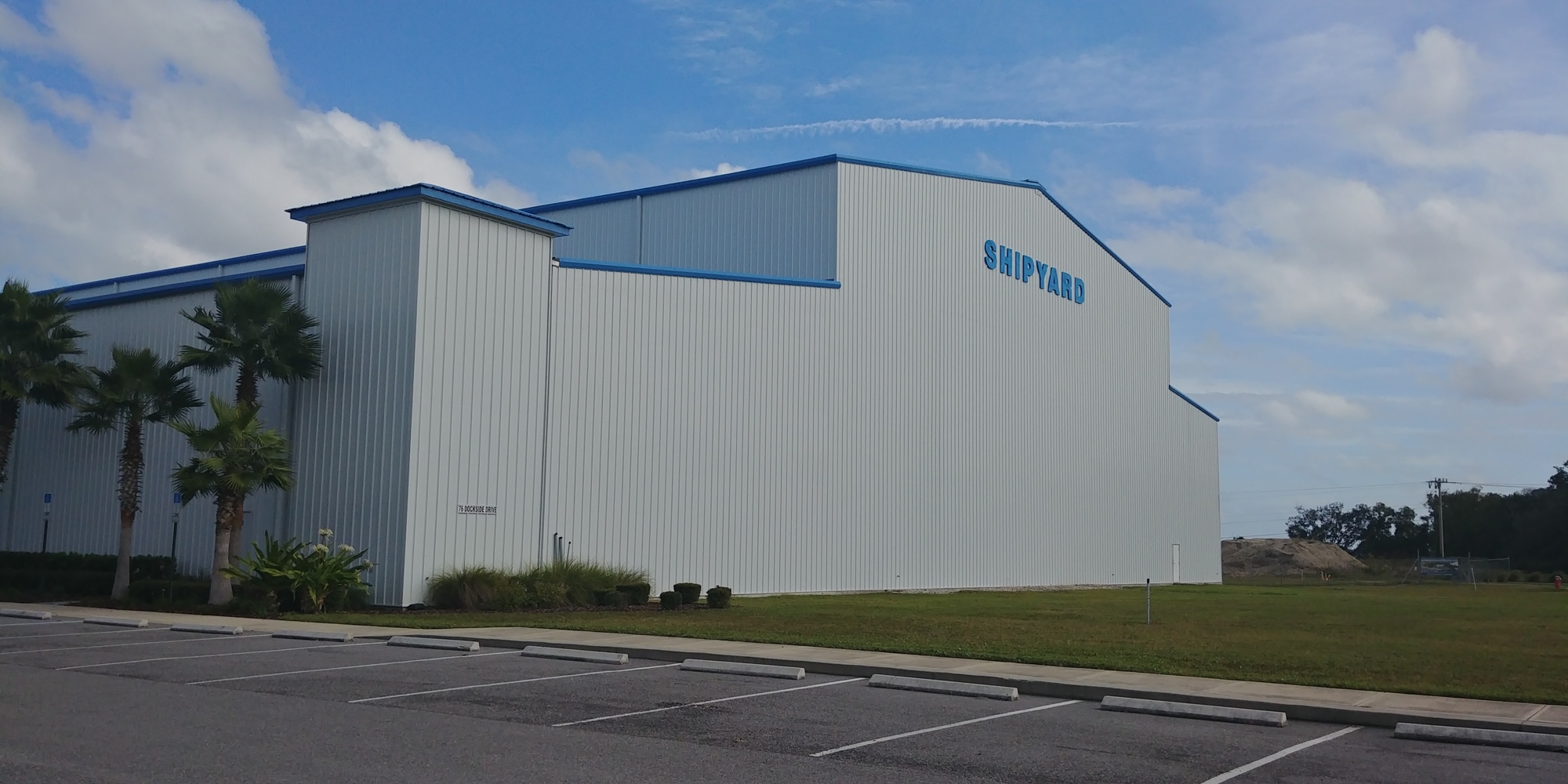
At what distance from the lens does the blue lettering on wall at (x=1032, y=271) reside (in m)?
49.1

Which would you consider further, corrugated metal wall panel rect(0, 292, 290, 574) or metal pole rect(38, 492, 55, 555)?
metal pole rect(38, 492, 55, 555)

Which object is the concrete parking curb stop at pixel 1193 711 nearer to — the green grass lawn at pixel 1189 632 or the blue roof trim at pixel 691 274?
the green grass lawn at pixel 1189 632

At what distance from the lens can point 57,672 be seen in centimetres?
1617

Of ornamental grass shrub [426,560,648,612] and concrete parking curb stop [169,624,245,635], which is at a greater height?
ornamental grass shrub [426,560,648,612]

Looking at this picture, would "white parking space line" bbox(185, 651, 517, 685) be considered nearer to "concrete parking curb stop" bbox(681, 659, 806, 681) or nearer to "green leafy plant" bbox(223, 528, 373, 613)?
"concrete parking curb stop" bbox(681, 659, 806, 681)

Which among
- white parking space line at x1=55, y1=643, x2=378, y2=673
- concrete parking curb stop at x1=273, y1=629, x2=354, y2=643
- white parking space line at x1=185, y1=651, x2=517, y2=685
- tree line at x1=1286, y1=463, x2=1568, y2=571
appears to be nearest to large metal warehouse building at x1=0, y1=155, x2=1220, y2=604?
concrete parking curb stop at x1=273, y1=629, x2=354, y2=643

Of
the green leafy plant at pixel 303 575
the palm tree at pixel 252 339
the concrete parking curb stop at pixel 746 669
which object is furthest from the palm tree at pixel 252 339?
the concrete parking curb stop at pixel 746 669

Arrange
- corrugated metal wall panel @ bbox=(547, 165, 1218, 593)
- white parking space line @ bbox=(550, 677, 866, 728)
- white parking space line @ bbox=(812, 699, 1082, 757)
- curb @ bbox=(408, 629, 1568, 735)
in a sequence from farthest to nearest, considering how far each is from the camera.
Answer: corrugated metal wall panel @ bbox=(547, 165, 1218, 593) → curb @ bbox=(408, 629, 1568, 735) → white parking space line @ bbox=(550, 677, 866, 728) → white parking space line @ bbox=(812, 699, 1082, 757)

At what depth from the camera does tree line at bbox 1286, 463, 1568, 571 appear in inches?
3873

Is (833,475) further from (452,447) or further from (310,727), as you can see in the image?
(310,727)

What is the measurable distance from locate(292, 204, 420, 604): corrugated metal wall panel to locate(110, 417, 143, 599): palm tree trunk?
3.86 m

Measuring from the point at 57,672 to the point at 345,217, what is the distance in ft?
60.9

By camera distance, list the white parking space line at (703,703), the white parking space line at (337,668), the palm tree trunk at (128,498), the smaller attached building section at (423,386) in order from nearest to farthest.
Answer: the white parking space line at (703,703)
the white parking space line at (337,668)
the smaller attached building section at (423,386)
the palm tree trunk at (128,498)

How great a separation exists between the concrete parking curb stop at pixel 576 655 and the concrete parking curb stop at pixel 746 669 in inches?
49.3
